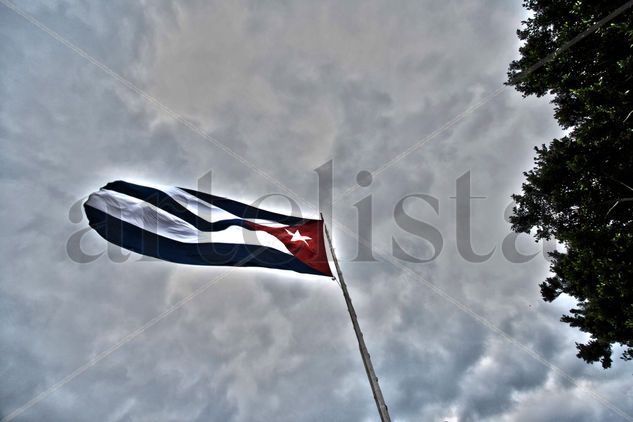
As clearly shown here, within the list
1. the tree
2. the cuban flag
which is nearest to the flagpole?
the cuban flag

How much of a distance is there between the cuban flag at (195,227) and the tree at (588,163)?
7794mm

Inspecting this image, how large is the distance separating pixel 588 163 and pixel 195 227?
40.1 feet

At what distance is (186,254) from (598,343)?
14.4 m

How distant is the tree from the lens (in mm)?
9938

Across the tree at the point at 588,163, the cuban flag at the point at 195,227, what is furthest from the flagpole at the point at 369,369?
the tree at the point at 588,163

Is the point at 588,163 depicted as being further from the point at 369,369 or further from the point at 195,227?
the point at 195,227

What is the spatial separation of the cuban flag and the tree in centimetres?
779

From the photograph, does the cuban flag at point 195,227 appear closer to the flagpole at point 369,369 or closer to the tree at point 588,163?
the flagpole at point 369,369

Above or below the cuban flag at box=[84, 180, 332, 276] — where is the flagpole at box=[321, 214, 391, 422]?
below

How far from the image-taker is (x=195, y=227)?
34.8 feet

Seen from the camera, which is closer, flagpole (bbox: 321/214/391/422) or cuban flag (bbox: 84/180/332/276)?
flagpole (bbox: 321/214/391/422)

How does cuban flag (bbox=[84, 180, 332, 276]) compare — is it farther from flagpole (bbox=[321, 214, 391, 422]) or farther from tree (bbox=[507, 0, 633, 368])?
tree (bbox=[507, 0, 633, 368])

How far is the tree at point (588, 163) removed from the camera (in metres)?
9.94

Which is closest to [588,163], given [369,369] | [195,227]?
[369,369]
